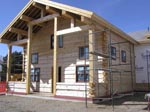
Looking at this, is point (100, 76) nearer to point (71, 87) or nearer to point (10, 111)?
point (71, 87)

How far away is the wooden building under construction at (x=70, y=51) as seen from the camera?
12977mm

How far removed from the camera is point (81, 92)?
1291 centimetres

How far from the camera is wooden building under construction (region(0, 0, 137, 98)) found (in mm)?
12977

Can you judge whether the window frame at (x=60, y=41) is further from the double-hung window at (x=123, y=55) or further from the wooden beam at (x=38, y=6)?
the double-hung window at (x=123, y=55)

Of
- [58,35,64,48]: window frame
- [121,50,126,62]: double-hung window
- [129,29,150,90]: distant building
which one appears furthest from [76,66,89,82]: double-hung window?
[129,29,150,90]: distant building

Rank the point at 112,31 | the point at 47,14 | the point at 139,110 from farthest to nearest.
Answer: the point at 47,14 < the point at 112,31 < the point at 139,110

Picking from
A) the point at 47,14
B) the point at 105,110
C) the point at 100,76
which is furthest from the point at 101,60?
the point at 47,14

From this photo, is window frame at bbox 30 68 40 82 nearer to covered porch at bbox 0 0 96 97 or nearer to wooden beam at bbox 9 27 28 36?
covered porch at bbox 0 0 96 97

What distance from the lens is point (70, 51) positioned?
A: 52.1ft

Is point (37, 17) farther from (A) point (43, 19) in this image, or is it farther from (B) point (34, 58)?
(B) point (34, 58)

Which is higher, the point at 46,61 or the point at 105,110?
the point at 46,61

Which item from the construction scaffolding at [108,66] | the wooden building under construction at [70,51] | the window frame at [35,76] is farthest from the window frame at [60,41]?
the window frame at [35,76]

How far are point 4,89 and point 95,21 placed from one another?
10723mm

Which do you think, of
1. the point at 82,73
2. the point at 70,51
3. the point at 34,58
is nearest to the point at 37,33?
the point at 34,58
